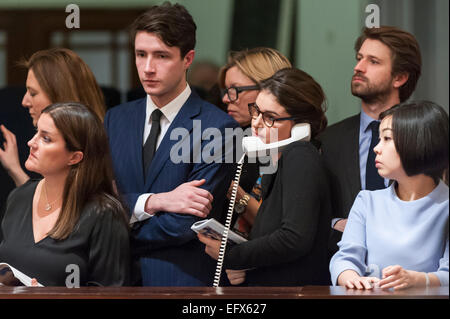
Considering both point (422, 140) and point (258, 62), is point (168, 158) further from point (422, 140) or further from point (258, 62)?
point (422, 140)

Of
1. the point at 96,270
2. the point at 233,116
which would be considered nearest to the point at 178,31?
the point at 233,116

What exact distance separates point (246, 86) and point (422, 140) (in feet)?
3.51

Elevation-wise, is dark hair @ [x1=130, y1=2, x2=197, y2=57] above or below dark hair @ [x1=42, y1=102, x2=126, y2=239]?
above

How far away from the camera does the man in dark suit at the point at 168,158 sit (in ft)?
11.1

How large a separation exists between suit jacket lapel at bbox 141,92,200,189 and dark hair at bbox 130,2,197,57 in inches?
9.3

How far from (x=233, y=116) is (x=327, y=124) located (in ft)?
1.46

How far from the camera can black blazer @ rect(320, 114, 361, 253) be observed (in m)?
3.42

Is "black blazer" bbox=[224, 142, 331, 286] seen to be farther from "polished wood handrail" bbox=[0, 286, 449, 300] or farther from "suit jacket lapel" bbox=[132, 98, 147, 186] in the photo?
"suit jacket lapel" bbox=[132, 98, 147, 186]

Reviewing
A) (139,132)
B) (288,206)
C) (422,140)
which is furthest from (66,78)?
(422,140)

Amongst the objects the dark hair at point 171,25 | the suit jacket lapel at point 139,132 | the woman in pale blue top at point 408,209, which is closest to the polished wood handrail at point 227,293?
the woman in pale blue top at point 408,209

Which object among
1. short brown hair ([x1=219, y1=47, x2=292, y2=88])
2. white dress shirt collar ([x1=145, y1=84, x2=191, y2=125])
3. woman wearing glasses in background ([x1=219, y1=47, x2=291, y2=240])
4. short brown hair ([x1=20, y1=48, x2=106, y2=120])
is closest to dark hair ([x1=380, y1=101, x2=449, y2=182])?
woman wearing glasses in background ([x1=219, y1=47, x2=291, y2=240])

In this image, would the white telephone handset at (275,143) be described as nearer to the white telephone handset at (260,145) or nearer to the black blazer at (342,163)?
the white telephone handset at (260,145)

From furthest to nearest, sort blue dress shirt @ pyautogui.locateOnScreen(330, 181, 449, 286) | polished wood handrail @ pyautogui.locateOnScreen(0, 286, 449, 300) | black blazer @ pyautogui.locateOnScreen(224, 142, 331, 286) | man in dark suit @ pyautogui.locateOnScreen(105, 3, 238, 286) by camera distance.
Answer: man in dark suit @ pyautogui.locateOnScreen(105, 3, 238, 286) → black blazer @ pyautogui.locateOnScreen(224, 142, 331, 286) → blue dress shirt @ pyautogui.locateOnScreen(330, 181, 449, 286) → polished wood handrail @ pyautogui.locateOnScreen(0, 286, 449, 300)

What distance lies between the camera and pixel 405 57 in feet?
11.5
